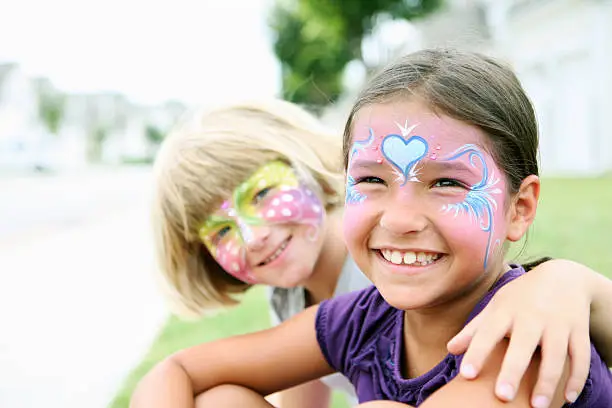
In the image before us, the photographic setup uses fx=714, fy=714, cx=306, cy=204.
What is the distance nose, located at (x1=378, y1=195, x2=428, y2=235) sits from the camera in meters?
1.74

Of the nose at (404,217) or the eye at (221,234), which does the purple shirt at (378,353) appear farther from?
the eye at (221,234)

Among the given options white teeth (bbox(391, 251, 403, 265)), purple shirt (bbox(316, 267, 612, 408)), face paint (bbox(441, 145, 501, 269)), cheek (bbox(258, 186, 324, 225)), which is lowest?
purple shirt (bbox(316, 267, 612, 408))

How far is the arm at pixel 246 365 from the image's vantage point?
2.34 meters

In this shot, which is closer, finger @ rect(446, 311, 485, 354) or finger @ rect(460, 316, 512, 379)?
finger @ rect(460, 316, 512, 379)

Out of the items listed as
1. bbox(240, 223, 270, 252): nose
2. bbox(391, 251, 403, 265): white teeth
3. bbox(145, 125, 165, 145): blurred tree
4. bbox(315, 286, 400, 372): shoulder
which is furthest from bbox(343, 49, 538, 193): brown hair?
bbox(145, 125, 165, 145): blurred tree

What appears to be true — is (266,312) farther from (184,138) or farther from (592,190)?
(592,190)

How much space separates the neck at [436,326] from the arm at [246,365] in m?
0.40

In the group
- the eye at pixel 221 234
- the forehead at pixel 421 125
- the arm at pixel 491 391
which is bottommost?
the eye at pixel 221 234

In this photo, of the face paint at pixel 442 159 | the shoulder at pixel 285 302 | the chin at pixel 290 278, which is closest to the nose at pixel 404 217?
the face paint at pixel 442 159

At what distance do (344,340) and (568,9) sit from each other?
20.0 meters

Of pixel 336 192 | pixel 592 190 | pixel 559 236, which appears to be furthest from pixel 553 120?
pixel 336 192

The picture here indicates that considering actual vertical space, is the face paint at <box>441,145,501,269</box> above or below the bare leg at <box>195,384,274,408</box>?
above

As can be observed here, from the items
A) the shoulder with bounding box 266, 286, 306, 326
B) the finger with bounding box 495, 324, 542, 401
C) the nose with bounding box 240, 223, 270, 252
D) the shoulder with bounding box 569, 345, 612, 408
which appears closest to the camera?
the finger with bounding box 495, 324, 542, 401

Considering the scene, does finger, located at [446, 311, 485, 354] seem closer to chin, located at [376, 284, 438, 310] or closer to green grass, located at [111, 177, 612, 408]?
chin, located at [376, 284, 438, 310]
